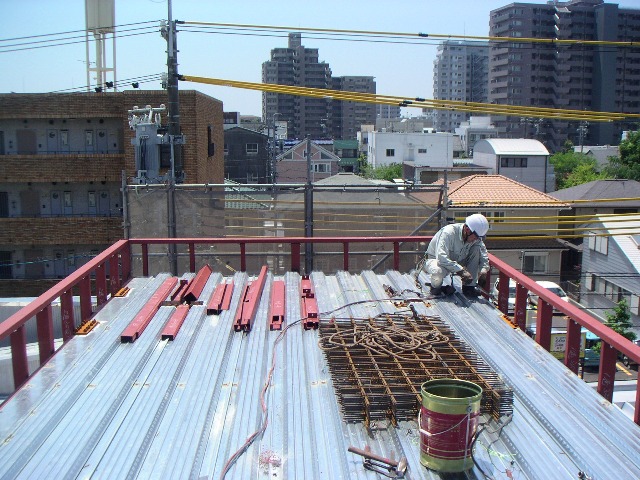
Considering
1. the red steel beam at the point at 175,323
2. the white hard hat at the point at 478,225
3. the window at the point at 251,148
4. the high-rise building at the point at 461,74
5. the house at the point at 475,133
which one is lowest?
the red steel beam at the point at 175,323

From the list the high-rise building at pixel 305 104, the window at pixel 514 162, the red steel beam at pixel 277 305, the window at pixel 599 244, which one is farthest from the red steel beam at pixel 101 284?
the high-rise building at pixel 305 104

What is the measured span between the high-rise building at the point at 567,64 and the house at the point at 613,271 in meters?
59.7

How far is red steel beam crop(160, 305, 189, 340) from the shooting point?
725 cm

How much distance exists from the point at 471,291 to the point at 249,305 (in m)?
3.06

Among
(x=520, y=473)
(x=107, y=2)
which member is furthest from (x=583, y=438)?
(x=107, y=2)

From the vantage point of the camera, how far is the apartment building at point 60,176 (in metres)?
29.8

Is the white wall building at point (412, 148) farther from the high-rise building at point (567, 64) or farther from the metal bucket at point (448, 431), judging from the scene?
the metal bucket at point (448, 431)

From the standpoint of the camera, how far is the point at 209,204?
14.4 m

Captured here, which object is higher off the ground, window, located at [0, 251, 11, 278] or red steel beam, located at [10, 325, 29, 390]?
red steel beam, located at [10, 325, 29, 390]

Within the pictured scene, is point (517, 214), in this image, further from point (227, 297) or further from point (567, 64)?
point (567, 64)

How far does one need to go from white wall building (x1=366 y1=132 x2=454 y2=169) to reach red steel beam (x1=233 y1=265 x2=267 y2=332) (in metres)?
64.2

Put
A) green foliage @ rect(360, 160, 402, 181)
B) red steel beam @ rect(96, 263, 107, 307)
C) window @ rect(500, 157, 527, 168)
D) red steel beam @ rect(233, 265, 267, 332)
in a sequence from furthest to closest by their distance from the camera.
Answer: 1. green foliage @ rect(360, 160, 402, 181)
2. window @ rect(500, 157, 527, 168)
3. red steel beam @ rect(96, 263, 107, 307)
4. red steel beam @ rect(233, 265, 267, 332)

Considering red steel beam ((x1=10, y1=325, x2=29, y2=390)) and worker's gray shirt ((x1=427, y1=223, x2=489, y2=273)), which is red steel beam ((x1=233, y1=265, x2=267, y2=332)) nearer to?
red steel beam ((x1=10, y1=325, x2=29, y2=390))

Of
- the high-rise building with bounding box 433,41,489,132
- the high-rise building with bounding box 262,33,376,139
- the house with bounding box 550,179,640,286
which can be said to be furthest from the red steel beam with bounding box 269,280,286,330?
the high-rise building with bounding box 433,41,489,132
